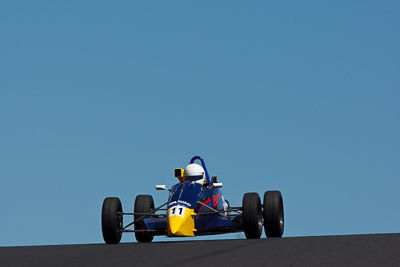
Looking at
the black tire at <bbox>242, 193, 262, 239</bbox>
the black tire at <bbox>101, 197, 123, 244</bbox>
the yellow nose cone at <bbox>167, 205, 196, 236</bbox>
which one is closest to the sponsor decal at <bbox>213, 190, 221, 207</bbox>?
the black tire at <bbox>242, 193, 262, 239</bbox>

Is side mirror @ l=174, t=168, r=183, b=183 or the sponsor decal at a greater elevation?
side mirror @ l=174, t=168, r=183, b=183

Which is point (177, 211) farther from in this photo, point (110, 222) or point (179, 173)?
point (179, 173)

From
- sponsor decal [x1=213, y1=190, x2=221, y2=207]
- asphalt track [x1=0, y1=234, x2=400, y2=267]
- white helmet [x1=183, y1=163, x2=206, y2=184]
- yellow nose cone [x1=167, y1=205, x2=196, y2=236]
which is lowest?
asphalt track [x1=0, y1=234, x2=400, y2=267]

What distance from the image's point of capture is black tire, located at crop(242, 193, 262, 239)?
1956cm

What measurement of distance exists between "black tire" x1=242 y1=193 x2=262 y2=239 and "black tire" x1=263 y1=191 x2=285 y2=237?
44cm

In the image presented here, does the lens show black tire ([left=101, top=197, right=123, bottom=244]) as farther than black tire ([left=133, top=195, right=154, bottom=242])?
No

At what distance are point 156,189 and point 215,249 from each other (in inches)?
348

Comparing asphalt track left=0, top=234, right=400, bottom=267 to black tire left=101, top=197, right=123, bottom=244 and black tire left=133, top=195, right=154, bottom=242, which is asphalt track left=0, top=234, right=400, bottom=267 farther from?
black tire left=133, top=195, right=154, bottom=242

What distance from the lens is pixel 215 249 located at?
14102 millimetres

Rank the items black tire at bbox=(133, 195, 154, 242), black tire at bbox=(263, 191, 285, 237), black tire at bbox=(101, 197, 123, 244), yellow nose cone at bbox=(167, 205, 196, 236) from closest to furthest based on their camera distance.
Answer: yellow nose cone at bbox=(167, 205, 196, 236)
black tire at bbox=(263, 191, 285, 237)
black tire at bbox=(101, 197, 123, 244)
black tire at bbox=(133, 195, 154, 242)

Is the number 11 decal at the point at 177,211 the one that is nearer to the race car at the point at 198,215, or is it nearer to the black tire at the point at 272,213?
the race car at the point at 198,215

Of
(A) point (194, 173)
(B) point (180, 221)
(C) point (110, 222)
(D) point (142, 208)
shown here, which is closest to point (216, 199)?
(A) point (194, 173)

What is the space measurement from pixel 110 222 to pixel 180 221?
2693 mm

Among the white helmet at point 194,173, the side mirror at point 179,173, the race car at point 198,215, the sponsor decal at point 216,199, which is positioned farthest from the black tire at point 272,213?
the side mirror at point 179,173
